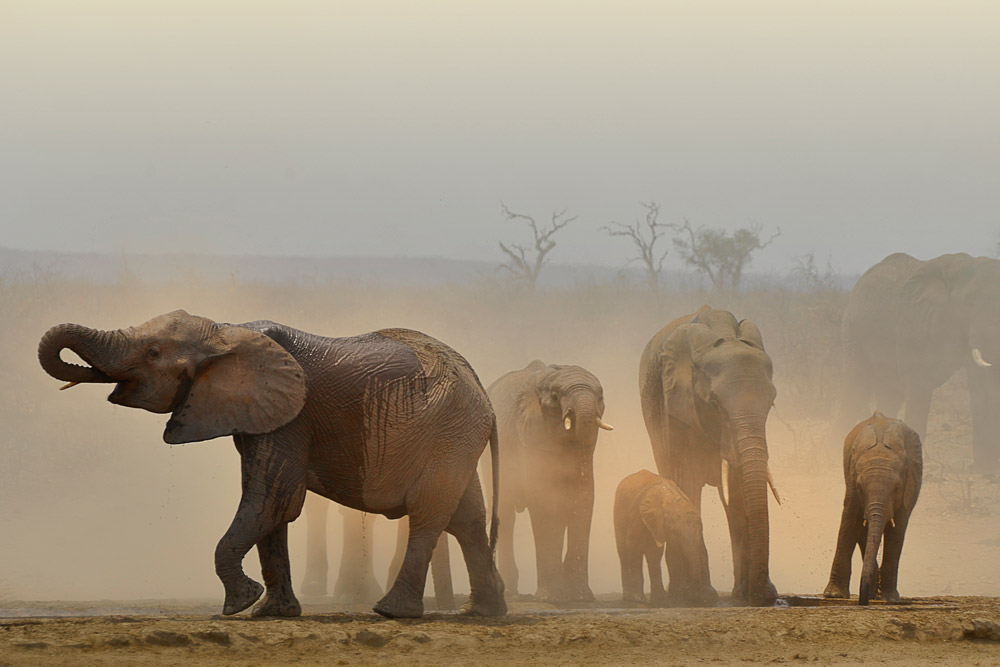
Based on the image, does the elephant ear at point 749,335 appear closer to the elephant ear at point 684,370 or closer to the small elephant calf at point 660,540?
the elephant ear at point 684,370

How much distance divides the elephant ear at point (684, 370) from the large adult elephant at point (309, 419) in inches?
139

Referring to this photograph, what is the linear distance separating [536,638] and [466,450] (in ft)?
5.20

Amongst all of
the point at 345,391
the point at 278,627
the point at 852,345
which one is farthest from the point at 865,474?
the point at 852,345

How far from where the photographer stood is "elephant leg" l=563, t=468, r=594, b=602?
12.8m

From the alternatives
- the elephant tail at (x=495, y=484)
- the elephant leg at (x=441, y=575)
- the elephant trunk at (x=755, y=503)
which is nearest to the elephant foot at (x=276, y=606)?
the elephant tail at (x=495, y=484)

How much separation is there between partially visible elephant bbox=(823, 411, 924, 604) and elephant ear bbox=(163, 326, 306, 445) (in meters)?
5.07

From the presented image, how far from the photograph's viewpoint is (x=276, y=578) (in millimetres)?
9391

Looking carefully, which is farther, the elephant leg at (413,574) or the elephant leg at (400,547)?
the elephant leg at (400,547)

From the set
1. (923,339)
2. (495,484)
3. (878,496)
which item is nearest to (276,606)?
(495,484)

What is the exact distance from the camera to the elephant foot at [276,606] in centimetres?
927

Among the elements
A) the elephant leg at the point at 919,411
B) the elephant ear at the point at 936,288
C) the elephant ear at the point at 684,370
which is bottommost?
the elephant ear at the point at 684,370

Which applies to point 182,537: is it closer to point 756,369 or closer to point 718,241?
point 756,369

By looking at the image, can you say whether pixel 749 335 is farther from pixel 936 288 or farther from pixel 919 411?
pixel 936 288

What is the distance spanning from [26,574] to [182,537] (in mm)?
3187
